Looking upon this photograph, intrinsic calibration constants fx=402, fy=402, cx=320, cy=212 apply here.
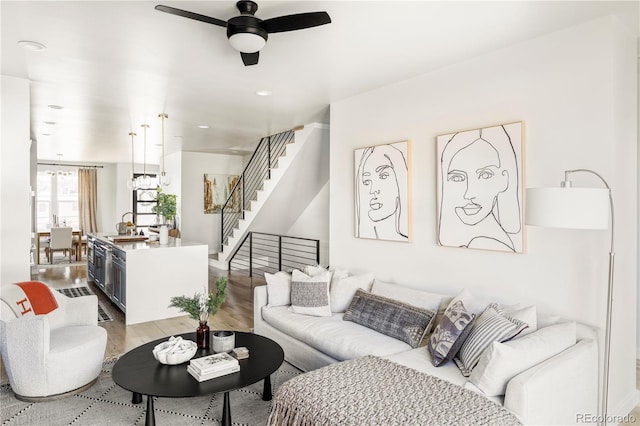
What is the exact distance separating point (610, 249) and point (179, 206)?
28.9ft

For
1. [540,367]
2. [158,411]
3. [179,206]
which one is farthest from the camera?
[179,206]

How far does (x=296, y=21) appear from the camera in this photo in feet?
7.77

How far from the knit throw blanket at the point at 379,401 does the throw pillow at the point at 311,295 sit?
1.31 meters

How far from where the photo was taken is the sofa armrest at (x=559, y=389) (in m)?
2.03

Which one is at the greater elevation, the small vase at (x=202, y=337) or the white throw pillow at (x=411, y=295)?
the white throw pillow at (x=411, y=295)

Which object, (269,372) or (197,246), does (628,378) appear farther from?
(197,246)

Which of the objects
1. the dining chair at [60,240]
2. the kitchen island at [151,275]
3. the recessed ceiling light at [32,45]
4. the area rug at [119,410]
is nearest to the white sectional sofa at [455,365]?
the area rug at [119,410]

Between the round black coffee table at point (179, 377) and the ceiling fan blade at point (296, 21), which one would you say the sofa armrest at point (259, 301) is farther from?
the ceiling fan blade at point (296, 21)

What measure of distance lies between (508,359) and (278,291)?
2422 mm

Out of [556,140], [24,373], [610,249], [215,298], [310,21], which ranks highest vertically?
[310,21]

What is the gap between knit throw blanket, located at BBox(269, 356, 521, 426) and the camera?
6.24 ft

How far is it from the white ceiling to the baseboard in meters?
2.64

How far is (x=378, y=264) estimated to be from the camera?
4.23 metres

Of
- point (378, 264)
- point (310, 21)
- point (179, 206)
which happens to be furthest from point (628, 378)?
point (179, 206)
